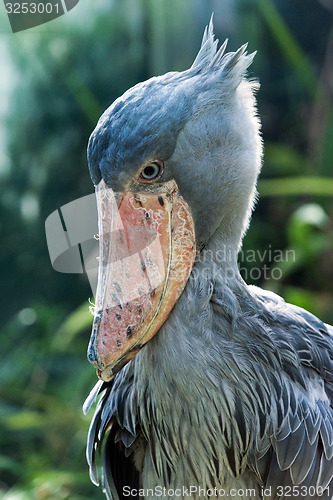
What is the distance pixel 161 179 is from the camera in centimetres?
132

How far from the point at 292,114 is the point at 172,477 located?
3.05 metres

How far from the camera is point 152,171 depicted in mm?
1303

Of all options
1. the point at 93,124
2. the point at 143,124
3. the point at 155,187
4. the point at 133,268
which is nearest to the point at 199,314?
the point at 133,268

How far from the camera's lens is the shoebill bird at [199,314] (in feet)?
4.22

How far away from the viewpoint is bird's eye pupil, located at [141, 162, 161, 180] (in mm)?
1293

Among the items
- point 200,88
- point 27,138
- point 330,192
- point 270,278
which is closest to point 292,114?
point 330,192

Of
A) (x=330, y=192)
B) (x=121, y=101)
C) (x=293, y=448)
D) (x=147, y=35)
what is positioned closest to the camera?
(x=121, y=101)

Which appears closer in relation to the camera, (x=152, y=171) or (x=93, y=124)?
(x=152, y=171)

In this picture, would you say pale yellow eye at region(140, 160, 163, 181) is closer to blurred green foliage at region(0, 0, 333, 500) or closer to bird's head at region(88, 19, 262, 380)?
bird's head at region(88, 19, 262, 380)

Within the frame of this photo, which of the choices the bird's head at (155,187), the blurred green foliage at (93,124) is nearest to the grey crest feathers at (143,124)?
the bird's head at (155,187)

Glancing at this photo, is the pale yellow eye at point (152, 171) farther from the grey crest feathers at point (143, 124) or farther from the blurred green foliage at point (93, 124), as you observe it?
the blurred green foliage at point (93, 124)

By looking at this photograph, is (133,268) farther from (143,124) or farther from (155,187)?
(143,124)

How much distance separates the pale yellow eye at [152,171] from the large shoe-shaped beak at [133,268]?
→ 32 mm

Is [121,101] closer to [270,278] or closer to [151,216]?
[151,216]
